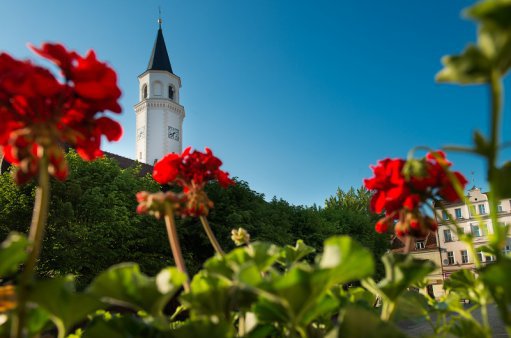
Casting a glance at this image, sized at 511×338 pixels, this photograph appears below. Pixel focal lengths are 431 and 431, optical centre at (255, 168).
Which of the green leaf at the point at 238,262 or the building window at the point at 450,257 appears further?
the building window at the point at 450,257

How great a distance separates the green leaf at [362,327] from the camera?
34.6 inches

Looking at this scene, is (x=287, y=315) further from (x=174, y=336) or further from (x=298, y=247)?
(x=298, y=247)

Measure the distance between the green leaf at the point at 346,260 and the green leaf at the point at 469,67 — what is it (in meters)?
0.37

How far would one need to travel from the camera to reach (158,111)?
69250 millimetres

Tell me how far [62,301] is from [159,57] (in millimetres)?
74343

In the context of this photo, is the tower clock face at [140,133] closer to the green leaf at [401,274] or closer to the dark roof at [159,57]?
the dark roof at [159,57]

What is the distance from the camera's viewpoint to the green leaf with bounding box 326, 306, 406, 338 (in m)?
0.88

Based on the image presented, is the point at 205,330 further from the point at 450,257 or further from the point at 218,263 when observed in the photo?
the point at 450,257

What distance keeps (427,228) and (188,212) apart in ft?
2.92

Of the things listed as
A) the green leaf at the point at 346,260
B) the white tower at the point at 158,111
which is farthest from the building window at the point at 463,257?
the green leaf at the point at 346,260

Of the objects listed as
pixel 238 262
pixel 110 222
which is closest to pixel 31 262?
pixel 238 262

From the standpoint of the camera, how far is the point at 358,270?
0.90 m

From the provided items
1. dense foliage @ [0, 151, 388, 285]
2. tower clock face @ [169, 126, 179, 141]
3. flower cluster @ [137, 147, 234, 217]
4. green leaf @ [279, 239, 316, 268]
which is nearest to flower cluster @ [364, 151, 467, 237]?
green leaf @ [279, 239, 316, 268]

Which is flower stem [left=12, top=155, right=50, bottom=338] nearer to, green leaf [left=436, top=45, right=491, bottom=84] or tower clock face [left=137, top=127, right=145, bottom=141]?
green leaf [left=436, top=45, right=491, bottom=84]
